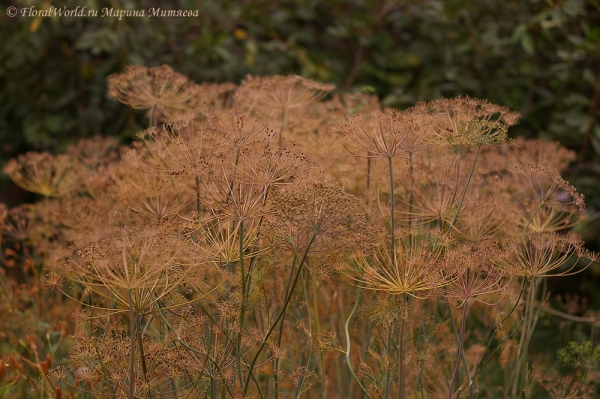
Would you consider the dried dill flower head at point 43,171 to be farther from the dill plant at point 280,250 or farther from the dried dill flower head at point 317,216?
the dried dill flower head at point 317,216

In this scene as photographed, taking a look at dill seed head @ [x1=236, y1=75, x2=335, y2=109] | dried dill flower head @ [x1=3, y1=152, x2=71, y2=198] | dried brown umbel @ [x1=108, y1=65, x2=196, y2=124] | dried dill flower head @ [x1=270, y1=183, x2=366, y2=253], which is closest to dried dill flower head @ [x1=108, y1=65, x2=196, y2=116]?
dried brown umbel @ [x1=108, y1=65, x2=196, y2=124]

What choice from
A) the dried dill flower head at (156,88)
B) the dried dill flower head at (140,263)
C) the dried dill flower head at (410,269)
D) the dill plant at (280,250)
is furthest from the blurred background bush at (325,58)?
the dried dill flower head at (140,263)

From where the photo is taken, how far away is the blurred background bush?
4.80 m

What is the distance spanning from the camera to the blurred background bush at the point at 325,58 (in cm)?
480

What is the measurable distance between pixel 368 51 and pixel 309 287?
125 inches

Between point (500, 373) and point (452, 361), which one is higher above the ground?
point (452, 361)

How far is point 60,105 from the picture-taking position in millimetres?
5062

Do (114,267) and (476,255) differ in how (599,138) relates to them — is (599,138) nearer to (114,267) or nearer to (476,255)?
(476,255)

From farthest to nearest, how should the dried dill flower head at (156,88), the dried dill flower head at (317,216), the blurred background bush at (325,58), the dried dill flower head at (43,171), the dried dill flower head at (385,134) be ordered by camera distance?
the blurred background bush at (325,58) → the dried dill flower head at (43,171) → the dried dill flower head at (156,88) → the dried dill flower head at (385,134) → the dried dill flower head at (317,216)

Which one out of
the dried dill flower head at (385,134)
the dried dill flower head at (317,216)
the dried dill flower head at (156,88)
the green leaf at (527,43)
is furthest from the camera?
the green leaf at (527,43)

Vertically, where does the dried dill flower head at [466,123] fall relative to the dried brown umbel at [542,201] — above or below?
above

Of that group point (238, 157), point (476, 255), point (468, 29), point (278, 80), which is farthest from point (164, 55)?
point (476, 255)

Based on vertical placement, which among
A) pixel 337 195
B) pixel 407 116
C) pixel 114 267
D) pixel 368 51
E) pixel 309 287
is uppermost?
pixel 368 51

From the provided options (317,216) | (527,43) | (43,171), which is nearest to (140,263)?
(317,216)
